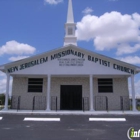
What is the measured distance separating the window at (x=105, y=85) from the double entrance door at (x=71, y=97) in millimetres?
1741

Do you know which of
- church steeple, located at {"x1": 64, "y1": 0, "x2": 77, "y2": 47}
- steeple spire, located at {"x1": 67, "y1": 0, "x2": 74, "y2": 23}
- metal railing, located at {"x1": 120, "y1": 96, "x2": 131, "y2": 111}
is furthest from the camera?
steeple spire, located at {"x1": 67, "y1": 0, "x2": 74, "y2": 23}

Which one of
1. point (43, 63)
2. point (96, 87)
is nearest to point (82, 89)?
point (96, 87)

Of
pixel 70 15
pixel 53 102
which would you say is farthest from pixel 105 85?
pixel 70 15

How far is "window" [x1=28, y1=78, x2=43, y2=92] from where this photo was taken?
59.4 ft

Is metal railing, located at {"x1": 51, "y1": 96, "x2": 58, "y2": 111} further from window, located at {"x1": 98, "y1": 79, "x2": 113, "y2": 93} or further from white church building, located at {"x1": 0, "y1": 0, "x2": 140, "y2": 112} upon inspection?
window, located at {"x1": 98, "y1": 79, "x2": 113, "y2": 93}

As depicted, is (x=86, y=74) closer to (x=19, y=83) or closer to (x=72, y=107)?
(x=72, y=107)

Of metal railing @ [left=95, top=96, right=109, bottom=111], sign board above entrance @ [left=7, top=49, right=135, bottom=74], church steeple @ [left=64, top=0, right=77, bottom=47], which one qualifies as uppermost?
church steeple @ [left=64, top=0, right=77, bottom=47]

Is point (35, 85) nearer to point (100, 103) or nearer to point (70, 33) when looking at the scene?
point (100, 103)

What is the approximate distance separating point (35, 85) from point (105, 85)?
614cm

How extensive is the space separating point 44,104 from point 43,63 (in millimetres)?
3684

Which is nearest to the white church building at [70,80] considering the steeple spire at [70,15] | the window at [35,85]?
the window at [35,85]

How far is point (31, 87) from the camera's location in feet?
59.7

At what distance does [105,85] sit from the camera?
59.3 ft

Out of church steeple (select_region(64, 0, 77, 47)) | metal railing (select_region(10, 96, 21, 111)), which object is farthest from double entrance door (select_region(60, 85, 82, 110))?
church steeple (select_region(64, 0, 77, 47))
